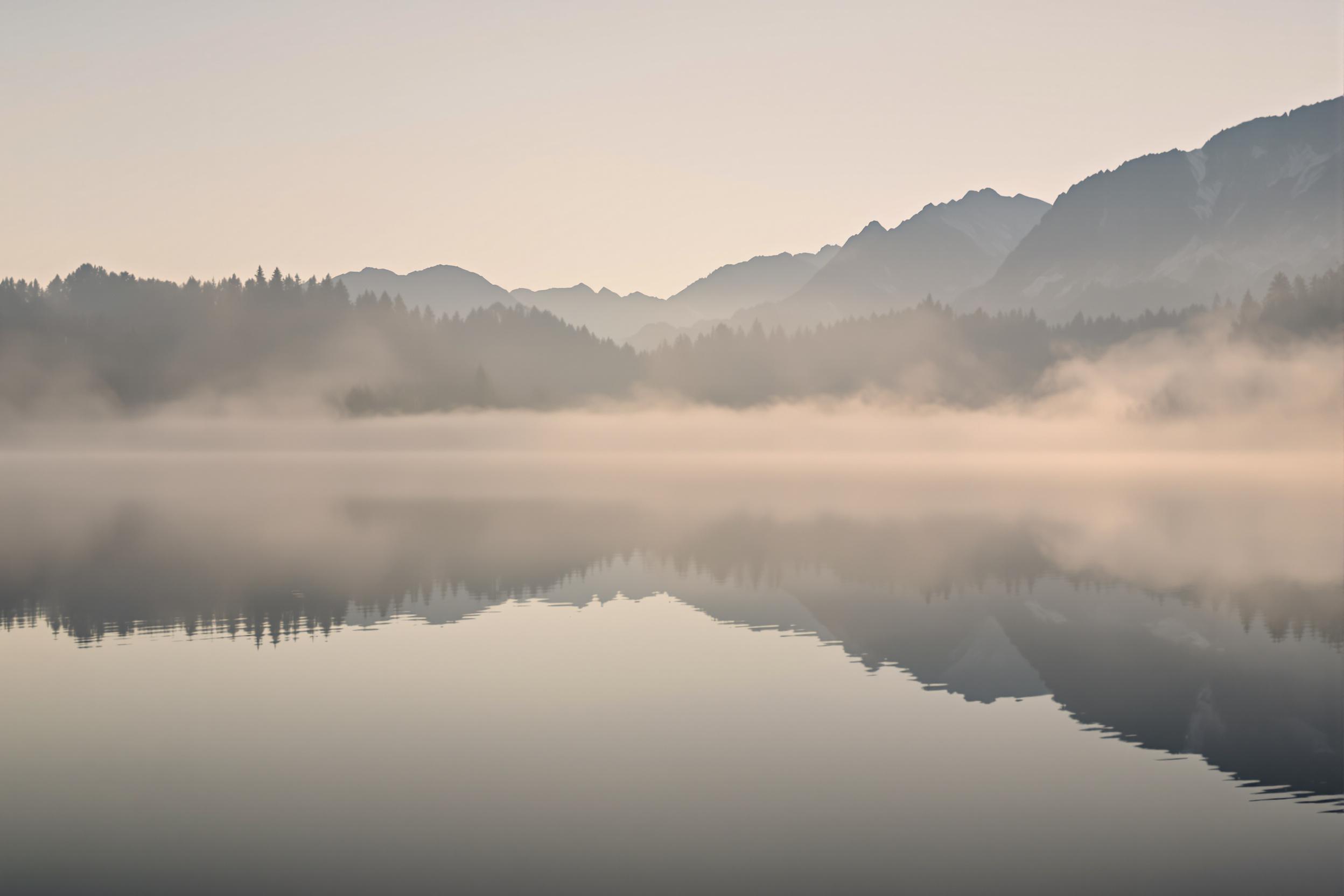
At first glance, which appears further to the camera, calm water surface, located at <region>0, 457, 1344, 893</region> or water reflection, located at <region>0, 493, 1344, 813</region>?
water reflection, located at <region>0, 493, 1344, 813</region>

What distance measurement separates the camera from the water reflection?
94.3 feet

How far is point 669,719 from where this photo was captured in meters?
27.0

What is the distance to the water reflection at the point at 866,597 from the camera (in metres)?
28.7

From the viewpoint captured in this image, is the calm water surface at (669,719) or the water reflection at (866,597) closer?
the calm water surface at (669,719)

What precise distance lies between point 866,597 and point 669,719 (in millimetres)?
22562

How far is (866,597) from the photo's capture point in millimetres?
47594

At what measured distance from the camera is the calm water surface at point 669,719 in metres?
17.8

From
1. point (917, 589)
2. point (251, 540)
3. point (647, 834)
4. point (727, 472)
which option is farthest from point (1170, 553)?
point (727, 472)

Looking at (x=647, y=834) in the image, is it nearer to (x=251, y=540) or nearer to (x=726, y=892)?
(x=726, y=892)

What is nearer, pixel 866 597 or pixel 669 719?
pixel 669 719

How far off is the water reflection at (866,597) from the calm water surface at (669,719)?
0.83 feet

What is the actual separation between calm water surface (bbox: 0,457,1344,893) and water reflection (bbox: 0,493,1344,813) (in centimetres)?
25

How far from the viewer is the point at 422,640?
123 ft

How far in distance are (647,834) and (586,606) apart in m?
27.5
